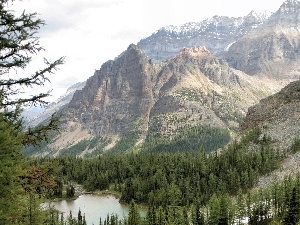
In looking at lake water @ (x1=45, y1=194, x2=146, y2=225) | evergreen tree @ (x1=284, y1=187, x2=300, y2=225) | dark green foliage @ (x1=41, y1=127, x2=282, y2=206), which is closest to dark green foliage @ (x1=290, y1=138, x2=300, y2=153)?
dark green foliage @ (x1=41, y1=127, x2=282, y2=206)

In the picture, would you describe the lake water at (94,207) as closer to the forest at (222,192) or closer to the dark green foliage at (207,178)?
the forest at (222,192)

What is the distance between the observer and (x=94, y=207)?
18200cm

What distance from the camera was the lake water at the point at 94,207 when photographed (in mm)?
167375

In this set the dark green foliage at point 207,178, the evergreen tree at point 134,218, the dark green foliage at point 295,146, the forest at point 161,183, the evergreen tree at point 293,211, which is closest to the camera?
the forest at point 161,183

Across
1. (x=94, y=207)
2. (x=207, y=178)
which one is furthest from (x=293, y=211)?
(x=94, y=207)

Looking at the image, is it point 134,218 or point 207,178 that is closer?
point 134,218

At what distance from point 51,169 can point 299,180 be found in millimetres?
123537

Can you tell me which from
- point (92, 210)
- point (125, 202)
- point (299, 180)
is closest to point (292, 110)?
point (299, 180)

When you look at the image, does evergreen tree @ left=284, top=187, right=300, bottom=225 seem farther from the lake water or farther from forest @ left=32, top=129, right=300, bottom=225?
the lake water

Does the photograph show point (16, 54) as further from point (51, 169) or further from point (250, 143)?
point (250, 143)

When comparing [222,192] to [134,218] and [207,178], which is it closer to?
[207,178]

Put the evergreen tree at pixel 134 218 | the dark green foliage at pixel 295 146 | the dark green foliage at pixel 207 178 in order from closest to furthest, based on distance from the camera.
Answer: the evergreen tree at pixel 134 218 < the dark green foliage at pixel 295 146 < the dark green foliage at pixel 207 178

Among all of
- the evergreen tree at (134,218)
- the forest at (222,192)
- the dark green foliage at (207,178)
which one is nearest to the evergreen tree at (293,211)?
the forest at (222,192)

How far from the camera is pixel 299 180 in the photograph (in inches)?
5059
